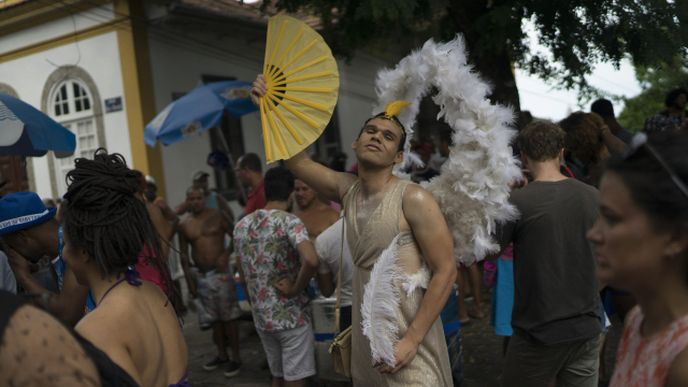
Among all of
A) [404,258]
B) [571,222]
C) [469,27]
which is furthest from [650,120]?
[404,258]

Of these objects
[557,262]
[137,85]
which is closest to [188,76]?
[137,85]

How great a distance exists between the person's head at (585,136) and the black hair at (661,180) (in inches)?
130

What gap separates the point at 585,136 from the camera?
474 centimetres

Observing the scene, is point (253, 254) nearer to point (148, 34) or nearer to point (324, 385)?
point (324, 385)

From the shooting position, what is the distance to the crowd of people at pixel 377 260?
1.46m

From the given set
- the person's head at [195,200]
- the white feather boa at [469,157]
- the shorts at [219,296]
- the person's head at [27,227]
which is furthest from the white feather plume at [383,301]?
the person's head at [195,200]

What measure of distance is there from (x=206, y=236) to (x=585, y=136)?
12.7 ft

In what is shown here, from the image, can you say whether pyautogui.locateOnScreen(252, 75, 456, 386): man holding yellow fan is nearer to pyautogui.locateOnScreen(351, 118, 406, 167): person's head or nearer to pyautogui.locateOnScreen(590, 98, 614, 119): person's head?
pyautogui.locateOnScreen(351, 118, 406, 167): person's head

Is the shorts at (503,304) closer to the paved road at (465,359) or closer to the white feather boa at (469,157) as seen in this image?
the paved road at (465,359)

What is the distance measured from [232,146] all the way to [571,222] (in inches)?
433

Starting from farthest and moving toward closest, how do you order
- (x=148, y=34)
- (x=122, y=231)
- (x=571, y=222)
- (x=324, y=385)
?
(x=148, y=34) < (x=324, y=385) < (x=571, y=222) < (x=122, y=231)

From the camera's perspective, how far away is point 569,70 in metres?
5.45

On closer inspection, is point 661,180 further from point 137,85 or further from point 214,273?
point 137,85

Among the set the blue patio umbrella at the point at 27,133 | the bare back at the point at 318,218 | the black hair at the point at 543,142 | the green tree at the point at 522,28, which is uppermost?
the green tree at the point at 522,28
